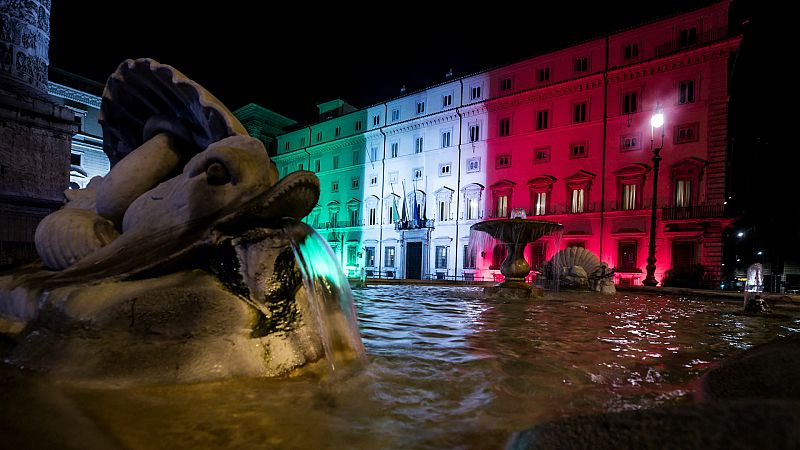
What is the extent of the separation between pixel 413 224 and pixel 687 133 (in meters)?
18.8

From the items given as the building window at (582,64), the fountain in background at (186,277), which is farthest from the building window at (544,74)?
the fountain in background at (186,277)

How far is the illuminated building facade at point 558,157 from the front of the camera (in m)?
22.8

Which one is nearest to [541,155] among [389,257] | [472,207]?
[472,207]

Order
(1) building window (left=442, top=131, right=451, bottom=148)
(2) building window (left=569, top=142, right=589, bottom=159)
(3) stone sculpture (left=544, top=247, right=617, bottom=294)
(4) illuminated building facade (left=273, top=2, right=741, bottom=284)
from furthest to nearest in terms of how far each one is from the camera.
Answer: (1) building window (left=442, top=131, right=451, bottom=148) → (2) building window (left=569, top=142, right=589, bottom=159) → (4) illuminated building facade (left=273, top=2, right=741, bottom=284) → (3) stone sculpture (left=544, top=247, right=617, bottom=294)

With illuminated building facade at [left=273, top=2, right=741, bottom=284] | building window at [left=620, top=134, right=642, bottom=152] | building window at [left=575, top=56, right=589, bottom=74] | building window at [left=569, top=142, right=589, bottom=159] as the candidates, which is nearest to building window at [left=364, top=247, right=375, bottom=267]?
illuminated building facade at [left=273, top=2, right=741, bottom=284]

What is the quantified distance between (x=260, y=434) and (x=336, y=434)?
0.93 feet

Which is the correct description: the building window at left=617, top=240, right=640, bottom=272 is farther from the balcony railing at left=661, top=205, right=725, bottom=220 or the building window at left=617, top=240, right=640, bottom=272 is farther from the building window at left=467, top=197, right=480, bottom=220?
the building window at left=467, top=197, right=480, bottom=220

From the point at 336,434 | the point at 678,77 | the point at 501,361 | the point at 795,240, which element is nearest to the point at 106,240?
the point at 336,434

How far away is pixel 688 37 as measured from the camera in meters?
23.7

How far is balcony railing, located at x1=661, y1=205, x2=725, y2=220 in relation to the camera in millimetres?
21578

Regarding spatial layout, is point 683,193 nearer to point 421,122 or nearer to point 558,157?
point 558,157

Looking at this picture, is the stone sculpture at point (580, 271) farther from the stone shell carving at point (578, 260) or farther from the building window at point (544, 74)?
the building window at point (544, 74)

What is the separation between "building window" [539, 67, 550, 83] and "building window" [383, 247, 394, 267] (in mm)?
17636

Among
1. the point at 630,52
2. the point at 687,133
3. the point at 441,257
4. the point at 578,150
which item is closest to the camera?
the point at 687,133
